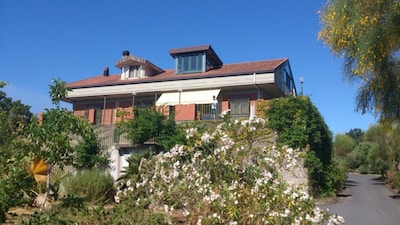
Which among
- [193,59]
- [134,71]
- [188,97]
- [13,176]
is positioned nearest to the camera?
[13,176]

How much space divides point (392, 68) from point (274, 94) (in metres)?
16.9

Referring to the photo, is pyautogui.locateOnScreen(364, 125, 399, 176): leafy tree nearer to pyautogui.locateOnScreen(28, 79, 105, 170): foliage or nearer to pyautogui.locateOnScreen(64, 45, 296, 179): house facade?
pyautogui.locateOnScreen(64, 45, 296, 179): house facade

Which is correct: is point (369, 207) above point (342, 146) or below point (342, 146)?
below

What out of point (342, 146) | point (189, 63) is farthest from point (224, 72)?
point (342, 146)

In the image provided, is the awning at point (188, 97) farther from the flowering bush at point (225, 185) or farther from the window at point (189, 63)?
the flowering bush at point (225, 185)

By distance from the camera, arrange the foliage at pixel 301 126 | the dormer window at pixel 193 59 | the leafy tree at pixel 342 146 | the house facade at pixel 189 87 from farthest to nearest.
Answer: the leafy tree at pixel 342 146 < the dormer window at pixel 193 59 < the house facade at pixel 189 87 < the foliage at pixel 301 126

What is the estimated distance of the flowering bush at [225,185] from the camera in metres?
6.10

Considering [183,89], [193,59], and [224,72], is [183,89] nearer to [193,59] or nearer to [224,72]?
[193,59]

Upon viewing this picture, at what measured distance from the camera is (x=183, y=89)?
2608 cm

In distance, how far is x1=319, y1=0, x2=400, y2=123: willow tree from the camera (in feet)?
30.5

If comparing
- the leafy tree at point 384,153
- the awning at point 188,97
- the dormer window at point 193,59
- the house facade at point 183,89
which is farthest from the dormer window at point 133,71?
the leafy tree at point 384,153

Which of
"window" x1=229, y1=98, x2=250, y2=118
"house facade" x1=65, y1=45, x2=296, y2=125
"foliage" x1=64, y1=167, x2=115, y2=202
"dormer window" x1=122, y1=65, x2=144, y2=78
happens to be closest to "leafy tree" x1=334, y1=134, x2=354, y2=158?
"house facade" x1=65, y1=45, x2=296, y2=125

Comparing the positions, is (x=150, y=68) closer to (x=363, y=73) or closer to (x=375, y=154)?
(x=375, y=154)

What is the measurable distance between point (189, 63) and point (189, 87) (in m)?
2.50
